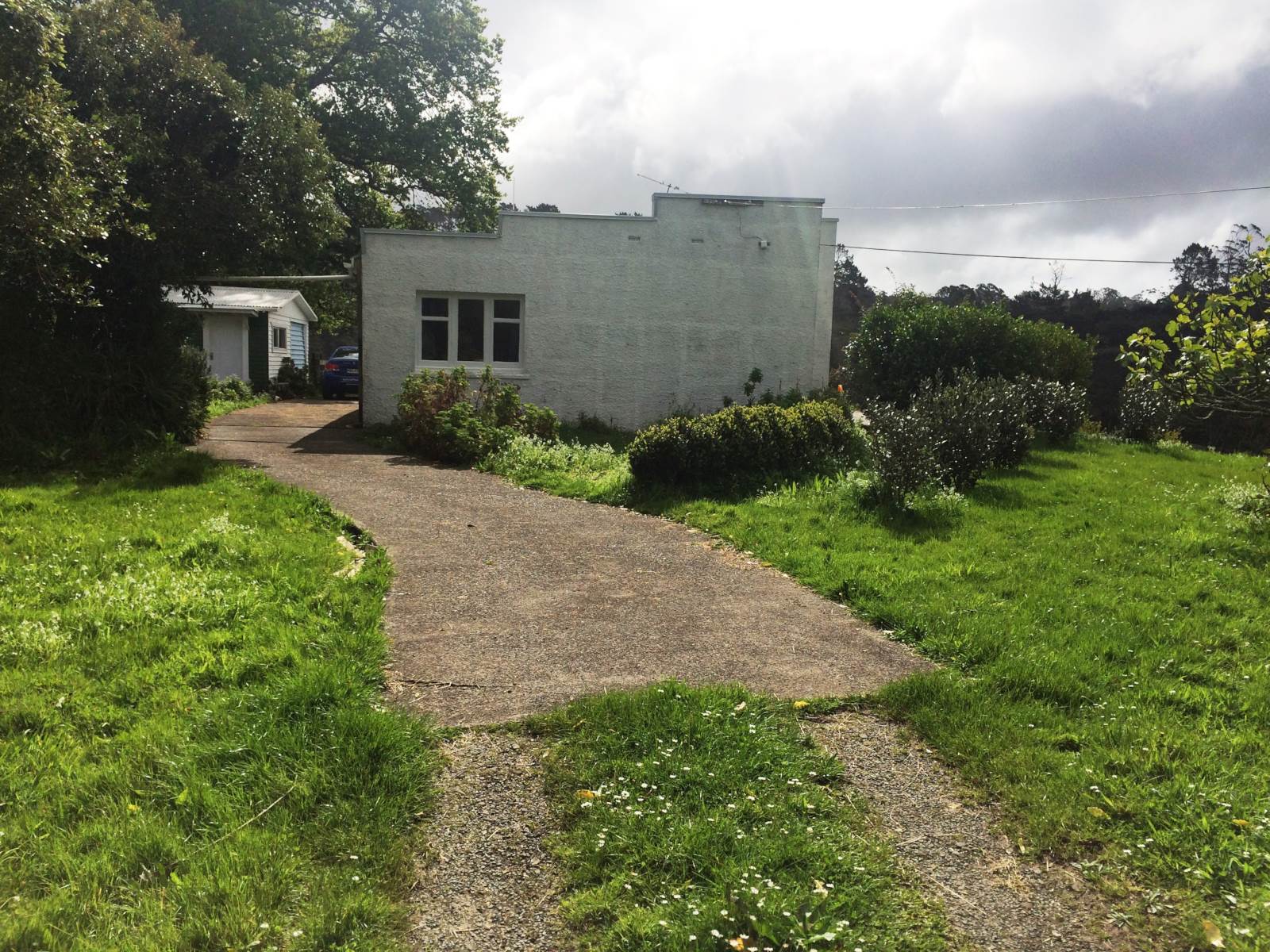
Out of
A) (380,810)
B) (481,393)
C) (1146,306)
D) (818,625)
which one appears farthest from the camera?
(1146,306)

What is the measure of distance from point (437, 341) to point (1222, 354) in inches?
507

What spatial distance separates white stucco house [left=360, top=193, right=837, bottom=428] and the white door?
13.2 meters

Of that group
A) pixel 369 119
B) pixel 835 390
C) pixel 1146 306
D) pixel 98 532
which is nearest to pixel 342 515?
pixel 98 532

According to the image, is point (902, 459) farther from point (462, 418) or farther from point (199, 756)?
point (199, 756)

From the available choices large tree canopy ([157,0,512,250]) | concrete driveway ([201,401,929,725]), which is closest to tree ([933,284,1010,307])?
large tree canopy ([157,0,512,250])

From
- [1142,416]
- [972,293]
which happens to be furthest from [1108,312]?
[1142,416]

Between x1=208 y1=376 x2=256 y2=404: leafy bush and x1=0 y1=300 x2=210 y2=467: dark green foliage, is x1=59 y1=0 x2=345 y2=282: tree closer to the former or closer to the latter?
x1=0 y1=300 x2=210 y2=467: dark green foliage

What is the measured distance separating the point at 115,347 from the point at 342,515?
19.4ft

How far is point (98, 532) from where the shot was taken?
6992 mm

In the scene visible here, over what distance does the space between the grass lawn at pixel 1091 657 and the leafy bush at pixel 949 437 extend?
55cm

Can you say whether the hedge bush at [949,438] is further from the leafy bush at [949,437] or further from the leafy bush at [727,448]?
the leafy bush at [727,448]

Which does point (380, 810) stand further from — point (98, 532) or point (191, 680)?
point (98, 532)

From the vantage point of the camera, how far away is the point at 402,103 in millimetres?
24656

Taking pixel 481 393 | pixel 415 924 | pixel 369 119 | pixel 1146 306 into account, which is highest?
pixel 369 119
